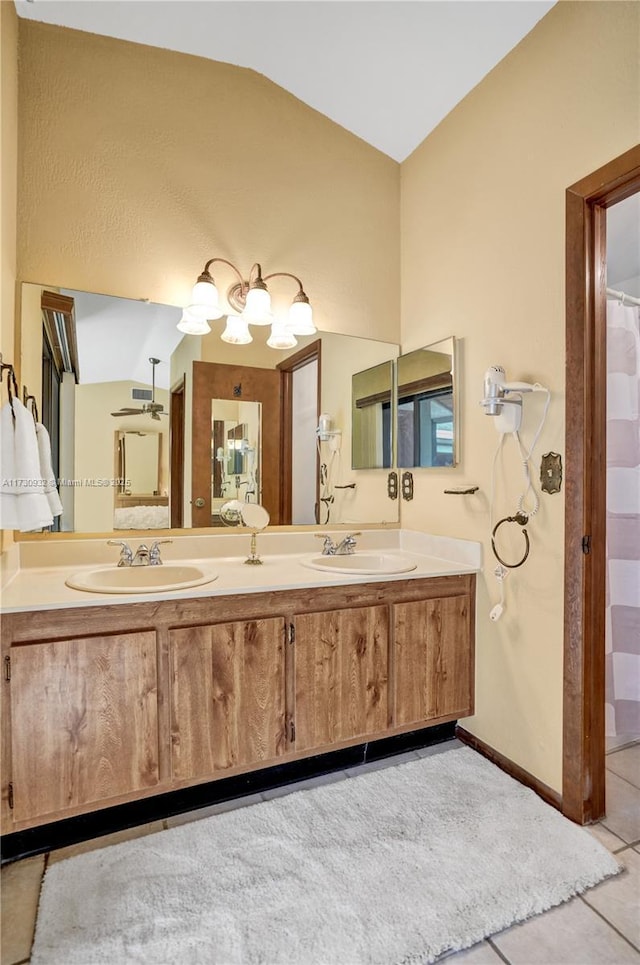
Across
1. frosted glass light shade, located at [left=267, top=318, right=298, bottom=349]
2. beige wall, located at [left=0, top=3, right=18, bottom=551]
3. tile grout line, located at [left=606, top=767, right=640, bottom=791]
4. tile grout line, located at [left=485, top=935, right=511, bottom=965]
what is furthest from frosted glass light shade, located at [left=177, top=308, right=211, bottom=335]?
tile grout line, located at [left=606, top=767, right=640, bottom=791]

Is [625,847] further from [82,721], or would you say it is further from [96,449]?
[96,449]

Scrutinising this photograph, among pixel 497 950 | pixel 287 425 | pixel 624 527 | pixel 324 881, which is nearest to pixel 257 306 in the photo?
pixel 287 425

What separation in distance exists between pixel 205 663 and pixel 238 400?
116 centimetres

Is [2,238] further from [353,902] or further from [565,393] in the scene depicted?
[353,902]

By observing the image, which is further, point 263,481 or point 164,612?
point 263,481

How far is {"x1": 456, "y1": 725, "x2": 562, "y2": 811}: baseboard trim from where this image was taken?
175cm

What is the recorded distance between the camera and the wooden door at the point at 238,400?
2178mm

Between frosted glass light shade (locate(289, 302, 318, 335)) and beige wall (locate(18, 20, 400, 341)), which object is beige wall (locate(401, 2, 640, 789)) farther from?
frosted glass light shade (locate(289, 302, 318, 335))

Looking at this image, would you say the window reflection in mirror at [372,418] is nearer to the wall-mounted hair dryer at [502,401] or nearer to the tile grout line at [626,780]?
the wall-mounted hair dryer at [502,401]

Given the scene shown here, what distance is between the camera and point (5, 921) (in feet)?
4.23

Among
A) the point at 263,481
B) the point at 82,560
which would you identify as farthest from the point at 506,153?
the point at 82,560

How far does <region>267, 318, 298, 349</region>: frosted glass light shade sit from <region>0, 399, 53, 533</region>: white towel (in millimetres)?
1160

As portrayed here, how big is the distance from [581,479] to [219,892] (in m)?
1.66

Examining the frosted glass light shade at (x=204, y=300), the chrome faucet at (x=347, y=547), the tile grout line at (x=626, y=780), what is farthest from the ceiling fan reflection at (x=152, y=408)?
the tile grout line at (x=626, y=780)
